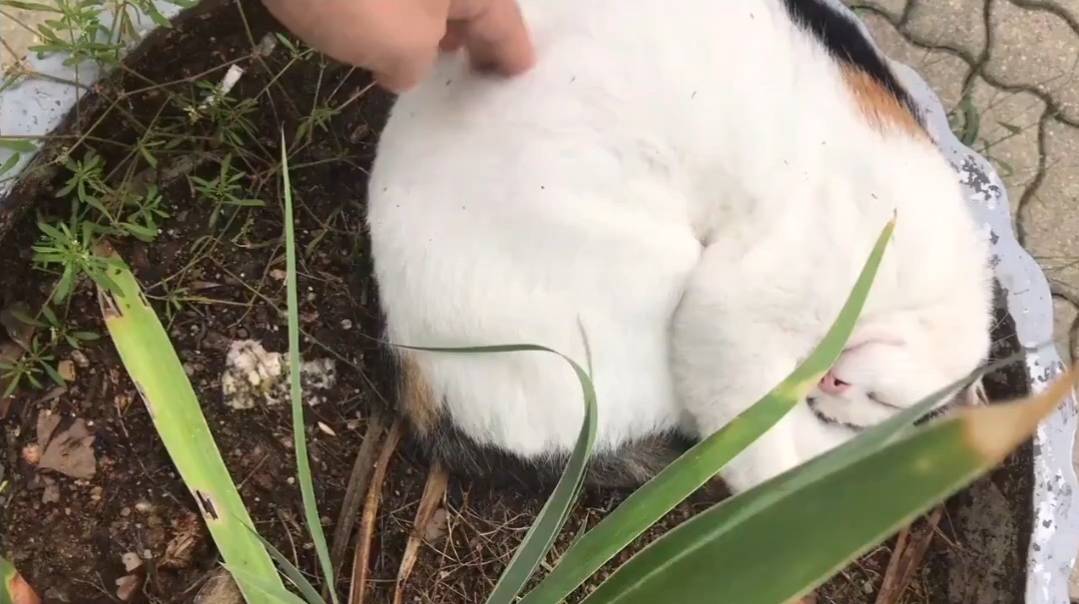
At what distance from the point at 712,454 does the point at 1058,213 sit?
A: 5.13 feet

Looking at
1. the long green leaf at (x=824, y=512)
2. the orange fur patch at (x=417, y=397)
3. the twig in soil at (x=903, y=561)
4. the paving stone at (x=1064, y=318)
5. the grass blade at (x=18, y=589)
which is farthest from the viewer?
the paving stone at (x=1064, y=318)

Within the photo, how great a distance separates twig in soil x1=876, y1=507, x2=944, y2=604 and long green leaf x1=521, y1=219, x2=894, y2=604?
86 centimetres

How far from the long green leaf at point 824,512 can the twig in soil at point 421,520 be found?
80 cm

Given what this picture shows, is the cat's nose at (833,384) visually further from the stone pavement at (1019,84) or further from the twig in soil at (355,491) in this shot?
the stone pavement at (1019,84)

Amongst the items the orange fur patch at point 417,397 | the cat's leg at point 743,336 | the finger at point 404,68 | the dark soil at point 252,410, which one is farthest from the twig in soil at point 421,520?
the finger at point 404,68

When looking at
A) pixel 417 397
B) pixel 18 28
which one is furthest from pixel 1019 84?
pixel 18 28

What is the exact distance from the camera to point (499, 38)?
1.15 m

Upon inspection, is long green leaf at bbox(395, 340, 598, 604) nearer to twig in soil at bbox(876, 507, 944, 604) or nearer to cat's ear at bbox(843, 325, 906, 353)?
cat's ear at bbox(843, 325, 906, 353)

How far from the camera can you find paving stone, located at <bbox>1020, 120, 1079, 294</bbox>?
6.61 feet

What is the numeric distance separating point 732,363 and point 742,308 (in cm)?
8

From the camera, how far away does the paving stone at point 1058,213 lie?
201cm

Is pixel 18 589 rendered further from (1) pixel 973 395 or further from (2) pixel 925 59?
(2) pixel 925 59

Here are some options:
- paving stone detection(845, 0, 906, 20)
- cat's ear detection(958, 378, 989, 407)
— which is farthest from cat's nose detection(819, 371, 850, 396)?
paving stone detection(845, 0, 906, 20)

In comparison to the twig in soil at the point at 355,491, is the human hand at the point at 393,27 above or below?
above
